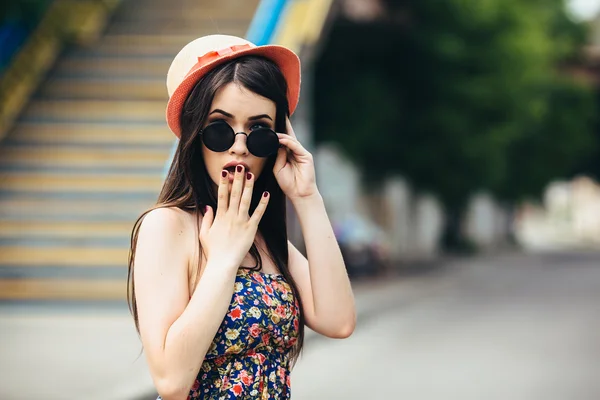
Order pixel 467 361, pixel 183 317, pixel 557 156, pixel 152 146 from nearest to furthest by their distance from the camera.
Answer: pixel 183 317
pixel 467 361
pixel 152 146
pixel 557 156

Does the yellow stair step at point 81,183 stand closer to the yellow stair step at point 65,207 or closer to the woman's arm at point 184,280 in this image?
the yellow stair step at point 65,207

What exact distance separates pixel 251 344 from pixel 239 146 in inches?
16.6

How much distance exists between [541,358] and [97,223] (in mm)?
5215

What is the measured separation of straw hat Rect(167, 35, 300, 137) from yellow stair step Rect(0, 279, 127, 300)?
1089 centimetres

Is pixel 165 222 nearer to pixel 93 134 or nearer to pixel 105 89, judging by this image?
pixel 93 134

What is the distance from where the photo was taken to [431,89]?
77.0 feet

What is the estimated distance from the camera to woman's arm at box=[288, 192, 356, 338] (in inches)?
110

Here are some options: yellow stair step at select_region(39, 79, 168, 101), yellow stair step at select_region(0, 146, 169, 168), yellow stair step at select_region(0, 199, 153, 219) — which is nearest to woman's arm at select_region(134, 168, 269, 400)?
yellow stair step at select_region(0, 199, 153, 219)

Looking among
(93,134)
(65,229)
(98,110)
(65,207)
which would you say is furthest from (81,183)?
(98,110)

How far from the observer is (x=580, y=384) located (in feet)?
34.0

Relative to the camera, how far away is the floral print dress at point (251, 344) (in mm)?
2617

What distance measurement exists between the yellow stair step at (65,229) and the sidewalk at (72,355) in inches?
44.1

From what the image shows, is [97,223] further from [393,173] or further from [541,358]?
[393,173]

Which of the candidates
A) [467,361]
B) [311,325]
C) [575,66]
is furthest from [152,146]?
[575,66]
